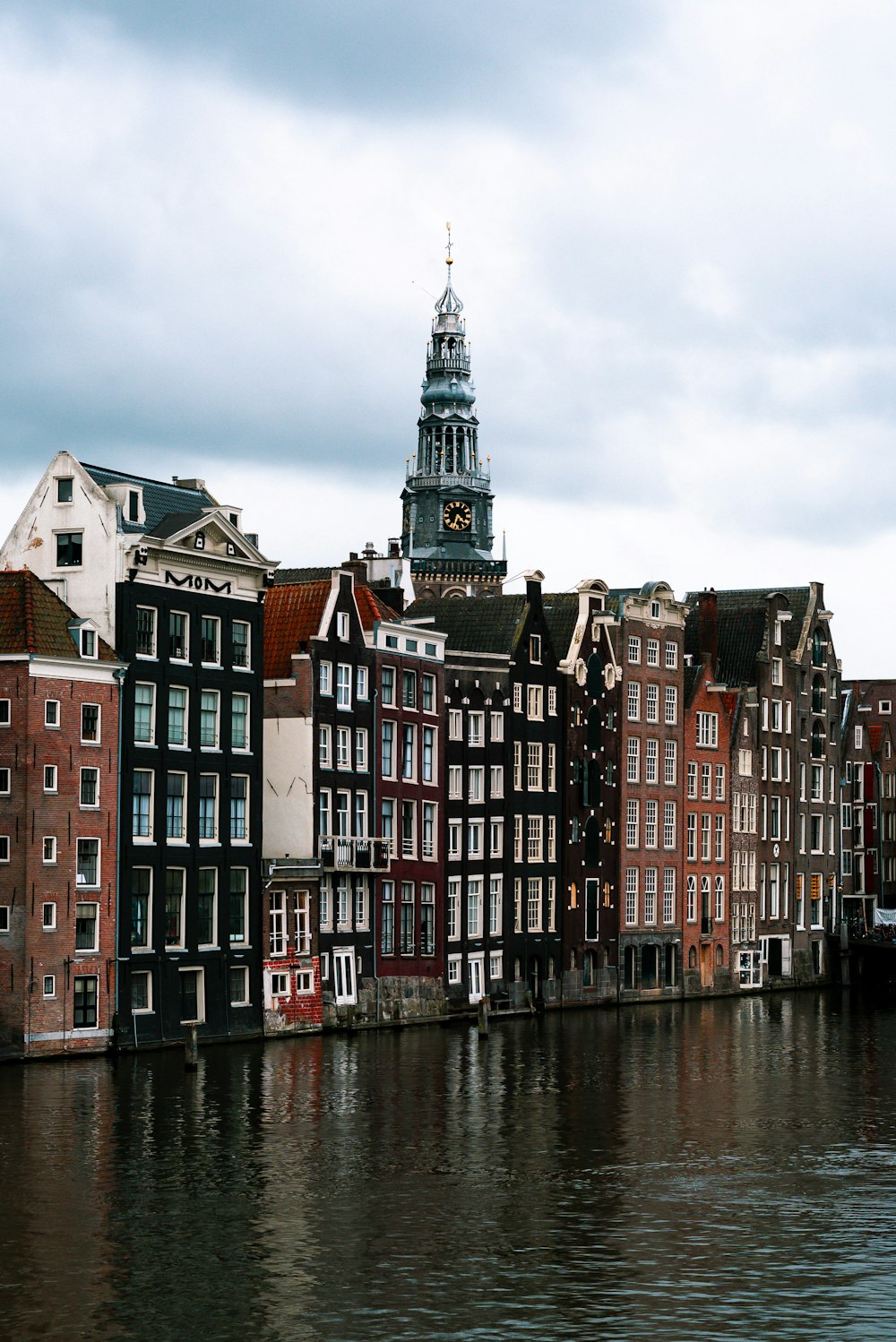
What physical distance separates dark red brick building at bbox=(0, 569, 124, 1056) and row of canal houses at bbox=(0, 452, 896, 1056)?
0.40 feet

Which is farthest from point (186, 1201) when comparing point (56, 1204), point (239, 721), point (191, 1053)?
point (239, 721)

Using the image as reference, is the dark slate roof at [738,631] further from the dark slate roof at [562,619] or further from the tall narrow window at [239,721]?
the tall narrow window at [239,721]

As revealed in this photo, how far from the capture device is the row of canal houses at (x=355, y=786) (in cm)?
8931

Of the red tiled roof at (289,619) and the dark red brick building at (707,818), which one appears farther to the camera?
the dark red brick building at (707,818)

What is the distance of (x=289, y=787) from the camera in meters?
103

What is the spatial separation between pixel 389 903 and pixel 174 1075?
94.0 feet

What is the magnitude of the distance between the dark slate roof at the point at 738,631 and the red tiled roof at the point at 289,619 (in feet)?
155

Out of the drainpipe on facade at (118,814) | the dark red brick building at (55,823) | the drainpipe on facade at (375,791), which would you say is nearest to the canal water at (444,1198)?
the dark red brick building at (55,823)

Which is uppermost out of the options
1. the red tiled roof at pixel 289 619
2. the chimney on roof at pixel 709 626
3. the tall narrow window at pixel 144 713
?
the chimney on roof at pixel 709 626

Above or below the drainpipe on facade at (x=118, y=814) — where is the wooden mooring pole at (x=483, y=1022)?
below

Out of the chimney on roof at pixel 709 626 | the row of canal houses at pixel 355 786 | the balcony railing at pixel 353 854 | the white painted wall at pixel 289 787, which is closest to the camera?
the row of canal houses at pixel 355 786

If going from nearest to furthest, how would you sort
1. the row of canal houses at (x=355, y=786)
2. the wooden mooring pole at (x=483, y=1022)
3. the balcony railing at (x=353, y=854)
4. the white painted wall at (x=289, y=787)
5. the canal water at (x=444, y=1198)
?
the canal water at (x=444, y=1198)
the row of canal houses at (x=355, y=786)
the wooden mooring pole at (x=483, y=1022)
the white painted wall at (x=289, y=787)
the balcony railing at (x=353, y=854)

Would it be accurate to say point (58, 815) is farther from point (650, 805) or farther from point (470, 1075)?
point (650, 805)

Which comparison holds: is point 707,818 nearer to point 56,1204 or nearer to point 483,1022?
point 483,1022
